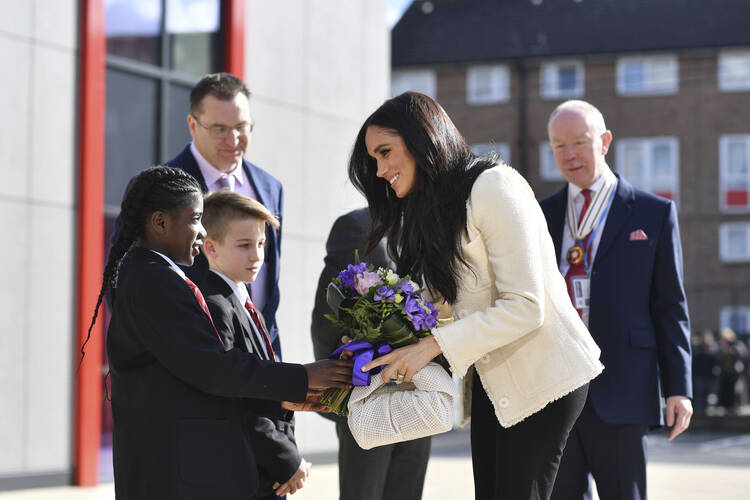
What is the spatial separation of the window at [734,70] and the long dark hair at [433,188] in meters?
39.0

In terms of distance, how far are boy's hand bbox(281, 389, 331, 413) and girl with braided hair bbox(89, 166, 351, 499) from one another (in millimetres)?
87

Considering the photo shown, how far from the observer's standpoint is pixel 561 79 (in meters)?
41.9

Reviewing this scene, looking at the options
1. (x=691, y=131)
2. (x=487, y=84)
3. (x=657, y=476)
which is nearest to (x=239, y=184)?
(x=657, y=476)

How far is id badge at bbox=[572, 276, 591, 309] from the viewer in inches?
192

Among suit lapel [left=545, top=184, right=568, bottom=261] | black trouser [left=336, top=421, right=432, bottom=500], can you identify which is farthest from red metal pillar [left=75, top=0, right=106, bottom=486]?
suit lapel [left=545, top=184, right=568, bottom=261]

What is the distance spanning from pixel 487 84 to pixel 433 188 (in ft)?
132

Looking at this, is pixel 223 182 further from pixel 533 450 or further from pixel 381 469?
pixel 533 450

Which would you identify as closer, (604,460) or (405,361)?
(405,361)

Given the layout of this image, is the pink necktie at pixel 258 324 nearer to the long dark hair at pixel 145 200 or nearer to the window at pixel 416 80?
the long dark hair at pixel 145 200

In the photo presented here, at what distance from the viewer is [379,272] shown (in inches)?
138

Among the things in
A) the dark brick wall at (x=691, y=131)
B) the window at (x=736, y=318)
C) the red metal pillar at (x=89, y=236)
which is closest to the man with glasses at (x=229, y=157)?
the red metal pillar at (x=89, y=236)

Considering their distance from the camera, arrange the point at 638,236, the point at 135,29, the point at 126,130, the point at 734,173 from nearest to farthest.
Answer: the point at 638,236 → the point at 126,130 → the point at 135,29 → the point at 734,173

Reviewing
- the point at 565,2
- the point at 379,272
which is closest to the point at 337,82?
the point at 379,272

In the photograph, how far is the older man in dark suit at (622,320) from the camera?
185 inches
